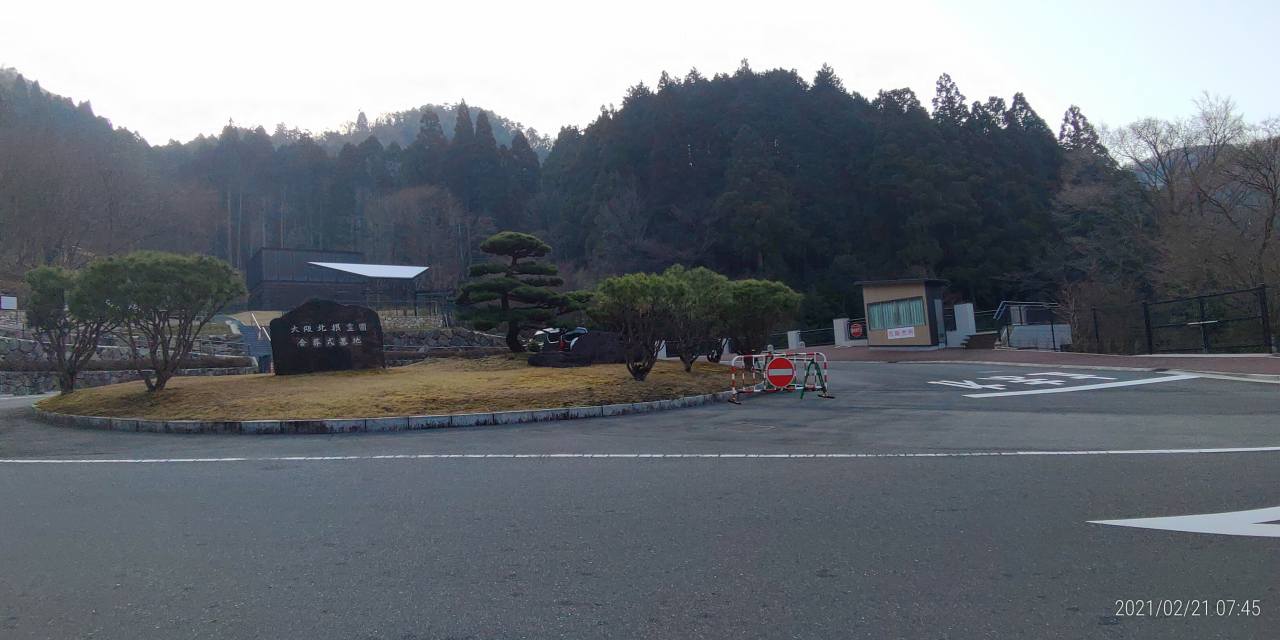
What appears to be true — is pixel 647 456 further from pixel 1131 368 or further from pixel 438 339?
pixel 438 339

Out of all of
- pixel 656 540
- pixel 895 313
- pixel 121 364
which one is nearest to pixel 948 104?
pixel 895 313

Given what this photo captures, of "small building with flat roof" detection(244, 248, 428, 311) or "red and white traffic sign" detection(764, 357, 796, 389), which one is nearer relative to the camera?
"red and white traffic sign" detection(764, 357, 796, 389)

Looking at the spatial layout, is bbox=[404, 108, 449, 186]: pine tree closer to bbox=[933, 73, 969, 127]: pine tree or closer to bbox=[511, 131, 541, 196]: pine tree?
bbox=[511, 131, 541, 196]: pine tree

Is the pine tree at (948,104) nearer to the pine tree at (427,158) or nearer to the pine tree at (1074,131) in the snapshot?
the pine tree at (1074,131)

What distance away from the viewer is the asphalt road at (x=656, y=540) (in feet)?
12.2

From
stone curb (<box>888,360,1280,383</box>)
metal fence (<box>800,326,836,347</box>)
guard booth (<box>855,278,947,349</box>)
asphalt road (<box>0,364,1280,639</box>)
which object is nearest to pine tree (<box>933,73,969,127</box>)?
metal fence (<box>800,326,836,347</box>)

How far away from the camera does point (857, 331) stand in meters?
37.3

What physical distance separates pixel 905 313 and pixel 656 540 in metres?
29.2

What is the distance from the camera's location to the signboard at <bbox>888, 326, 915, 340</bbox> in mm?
31719

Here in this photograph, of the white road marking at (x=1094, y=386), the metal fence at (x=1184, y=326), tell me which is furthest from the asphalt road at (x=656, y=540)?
the metal fence at (x=1184, y=326)

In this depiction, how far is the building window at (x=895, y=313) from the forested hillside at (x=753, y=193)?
1191 cm

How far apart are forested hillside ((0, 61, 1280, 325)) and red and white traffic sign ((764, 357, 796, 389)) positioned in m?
27.7

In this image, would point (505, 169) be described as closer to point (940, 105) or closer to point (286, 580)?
point (940, 105)

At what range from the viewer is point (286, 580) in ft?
14.4
